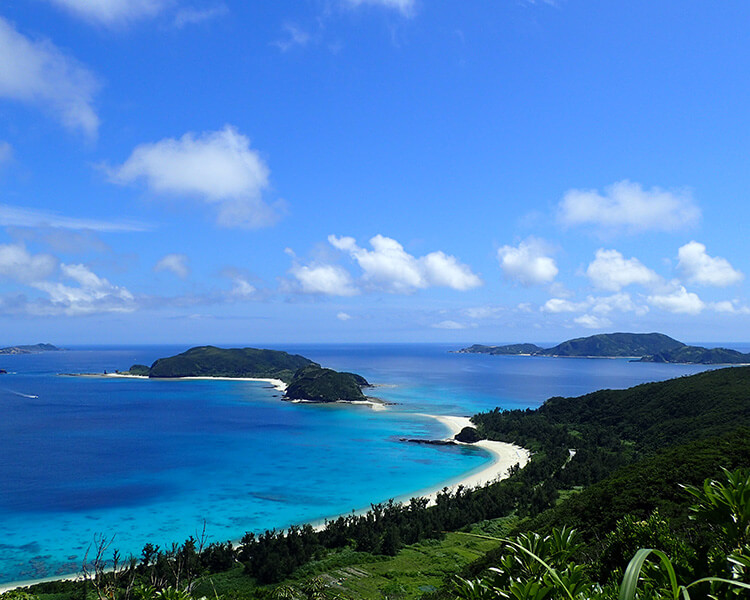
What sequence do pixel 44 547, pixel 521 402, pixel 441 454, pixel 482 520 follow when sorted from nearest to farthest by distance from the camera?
pixel 44 547 → pixel 482 520 → pixel 441 454 → pixel 521 402

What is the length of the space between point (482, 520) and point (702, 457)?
19.9 metres

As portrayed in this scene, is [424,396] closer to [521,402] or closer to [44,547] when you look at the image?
[521,402]

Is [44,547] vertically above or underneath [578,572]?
underneath

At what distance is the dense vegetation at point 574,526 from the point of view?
329 inches

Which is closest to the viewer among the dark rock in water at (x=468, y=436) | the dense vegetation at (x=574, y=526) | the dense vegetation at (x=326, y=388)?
the dense vegetation at (x=574, y=526)

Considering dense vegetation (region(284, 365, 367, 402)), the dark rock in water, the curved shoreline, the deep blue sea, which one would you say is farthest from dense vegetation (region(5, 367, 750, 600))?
dense vegetation (region(284, 365, 367, 402))

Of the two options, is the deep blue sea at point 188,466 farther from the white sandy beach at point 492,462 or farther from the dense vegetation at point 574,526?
the dense vegetation at point 574,526

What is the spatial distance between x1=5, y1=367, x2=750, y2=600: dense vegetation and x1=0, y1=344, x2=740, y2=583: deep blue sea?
792 cm

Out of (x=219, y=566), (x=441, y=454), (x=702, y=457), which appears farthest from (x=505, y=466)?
(x=219, y=566)

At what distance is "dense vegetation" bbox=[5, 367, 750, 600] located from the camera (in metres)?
8.36

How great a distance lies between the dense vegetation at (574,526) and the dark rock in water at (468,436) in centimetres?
706

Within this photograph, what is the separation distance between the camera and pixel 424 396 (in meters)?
148

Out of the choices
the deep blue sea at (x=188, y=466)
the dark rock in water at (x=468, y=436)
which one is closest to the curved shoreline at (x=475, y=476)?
the dark rock in water at (x=468, y=436)

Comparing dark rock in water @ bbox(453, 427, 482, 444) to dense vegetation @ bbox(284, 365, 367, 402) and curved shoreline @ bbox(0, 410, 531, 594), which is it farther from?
dense vegetation @ bbox(284, 365, 367, 402)
